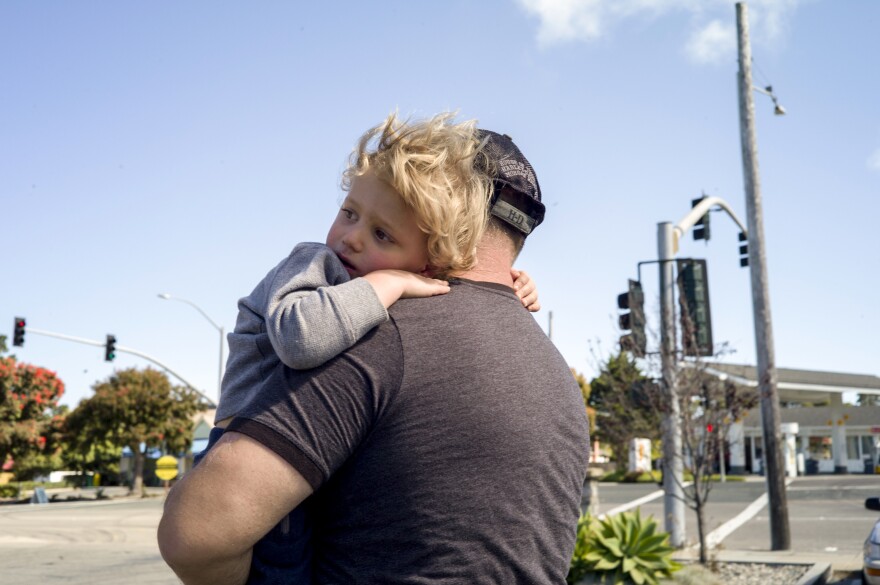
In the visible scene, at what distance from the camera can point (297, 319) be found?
4.85ft

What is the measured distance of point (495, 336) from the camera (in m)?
1.62

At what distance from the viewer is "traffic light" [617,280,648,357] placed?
42.7ft

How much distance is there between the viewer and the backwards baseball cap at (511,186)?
1.88 metres

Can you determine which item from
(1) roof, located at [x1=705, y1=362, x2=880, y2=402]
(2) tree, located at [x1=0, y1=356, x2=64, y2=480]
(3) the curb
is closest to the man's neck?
(3) the curb

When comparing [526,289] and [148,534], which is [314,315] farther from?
[148,534]

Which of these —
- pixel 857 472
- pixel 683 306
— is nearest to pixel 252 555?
pixel 683 306

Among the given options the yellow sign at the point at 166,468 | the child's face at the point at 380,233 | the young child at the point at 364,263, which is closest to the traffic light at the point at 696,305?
the young child at the point at 364,263

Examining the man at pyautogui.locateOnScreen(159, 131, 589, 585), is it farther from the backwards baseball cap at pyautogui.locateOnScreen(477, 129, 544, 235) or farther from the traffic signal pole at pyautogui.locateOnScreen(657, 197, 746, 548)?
the traffic signal pole at pyautogui.locateOnScreen(657, 197, 746, 548)

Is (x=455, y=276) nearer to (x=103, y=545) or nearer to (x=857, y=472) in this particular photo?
(x=103, y=545)

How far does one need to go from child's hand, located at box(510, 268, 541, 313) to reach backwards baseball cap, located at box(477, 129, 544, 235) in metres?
0.25

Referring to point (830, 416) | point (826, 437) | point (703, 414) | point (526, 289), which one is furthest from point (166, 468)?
point (826, 437)

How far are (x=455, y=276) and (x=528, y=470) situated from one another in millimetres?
406

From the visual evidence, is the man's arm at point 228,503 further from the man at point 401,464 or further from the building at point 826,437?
the building at point 826,437

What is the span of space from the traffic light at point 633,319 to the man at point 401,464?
11566 mm
